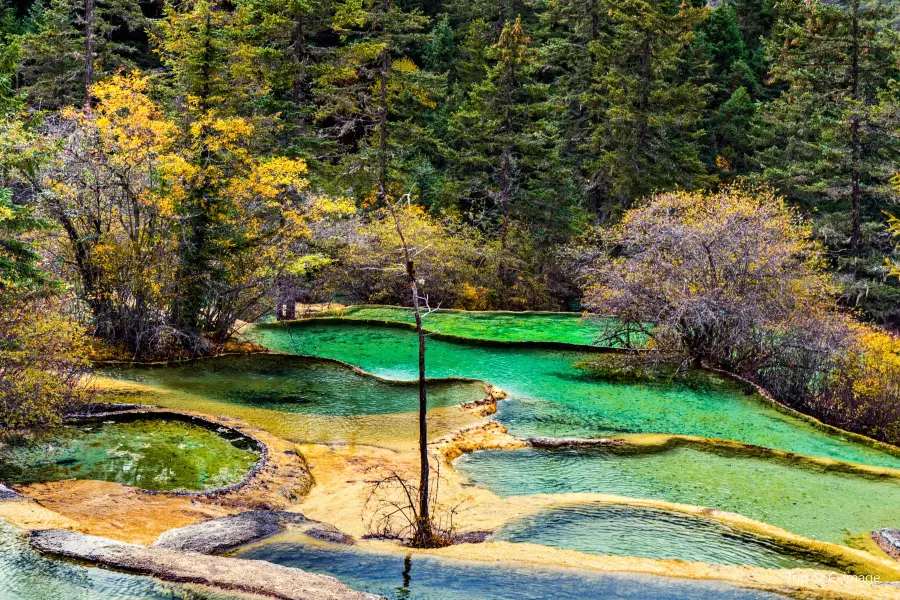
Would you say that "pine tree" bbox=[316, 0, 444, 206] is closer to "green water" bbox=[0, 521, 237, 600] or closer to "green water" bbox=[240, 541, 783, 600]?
"green water" bbox=[240, 541, 783, 600]

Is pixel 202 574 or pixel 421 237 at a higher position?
pixel 421 237

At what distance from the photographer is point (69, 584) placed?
20.7ft

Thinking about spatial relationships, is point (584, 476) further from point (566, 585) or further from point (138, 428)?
point (138, 428)

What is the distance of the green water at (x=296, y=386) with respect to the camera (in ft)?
49.1

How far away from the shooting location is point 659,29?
33812mm

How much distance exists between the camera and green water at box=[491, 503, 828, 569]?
329 inches

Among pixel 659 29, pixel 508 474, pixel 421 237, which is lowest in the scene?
pixel 508 474

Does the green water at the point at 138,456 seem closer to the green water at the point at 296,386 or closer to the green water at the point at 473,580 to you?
the green water at the point at 296,386

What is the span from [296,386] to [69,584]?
33.2 feet

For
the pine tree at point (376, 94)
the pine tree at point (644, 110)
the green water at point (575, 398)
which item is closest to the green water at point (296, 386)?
the green water at point (575, 398)

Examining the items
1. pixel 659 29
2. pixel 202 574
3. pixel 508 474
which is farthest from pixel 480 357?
pixel 659 29

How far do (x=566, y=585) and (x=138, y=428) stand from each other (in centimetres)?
855

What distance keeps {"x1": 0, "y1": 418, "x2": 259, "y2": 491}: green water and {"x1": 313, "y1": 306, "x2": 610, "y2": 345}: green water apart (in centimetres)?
1144

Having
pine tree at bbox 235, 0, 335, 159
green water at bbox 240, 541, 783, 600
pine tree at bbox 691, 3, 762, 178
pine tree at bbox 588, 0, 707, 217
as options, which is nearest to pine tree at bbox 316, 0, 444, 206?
pine tree at bbox 235, 0, 335, 159
